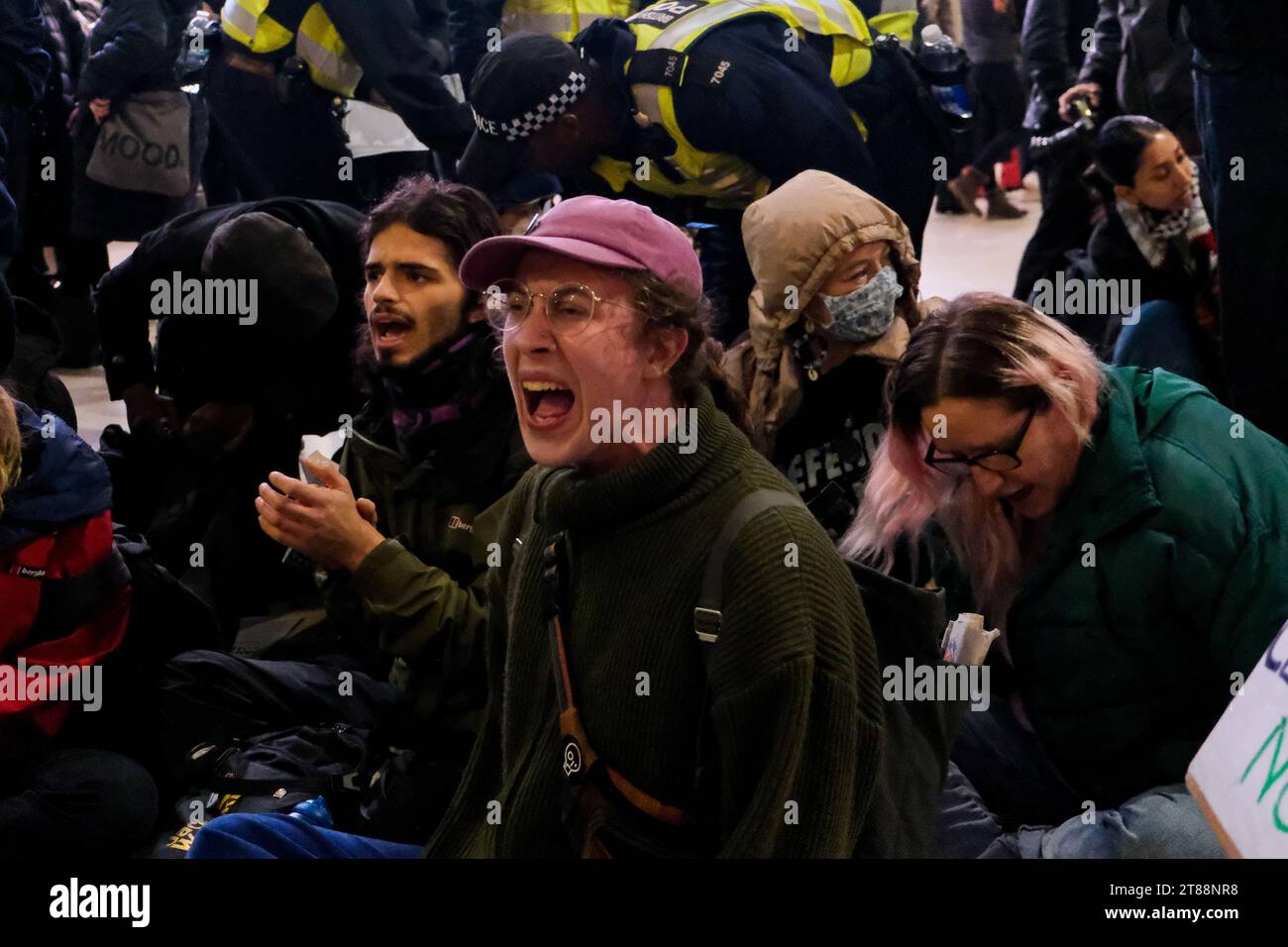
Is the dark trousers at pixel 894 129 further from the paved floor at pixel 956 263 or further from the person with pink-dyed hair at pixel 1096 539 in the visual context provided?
the person with pink-dyed hair at pixel 1096 539

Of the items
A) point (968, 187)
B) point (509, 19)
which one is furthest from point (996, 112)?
point (509, 19)

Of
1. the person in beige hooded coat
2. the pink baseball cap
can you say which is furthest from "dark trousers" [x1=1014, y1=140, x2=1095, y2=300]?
the pink baseball cap

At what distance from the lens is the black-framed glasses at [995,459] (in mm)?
2617

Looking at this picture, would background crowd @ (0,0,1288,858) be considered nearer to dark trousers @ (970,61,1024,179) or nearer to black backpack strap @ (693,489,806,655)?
black backpack strap @ (693,489,806,655)

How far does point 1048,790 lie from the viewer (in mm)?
2891

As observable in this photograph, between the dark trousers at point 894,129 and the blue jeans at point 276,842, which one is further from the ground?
the dark trousers at point 894,129

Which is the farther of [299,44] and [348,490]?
[299,44]

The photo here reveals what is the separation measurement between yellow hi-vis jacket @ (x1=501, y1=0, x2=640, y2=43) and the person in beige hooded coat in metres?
1.75

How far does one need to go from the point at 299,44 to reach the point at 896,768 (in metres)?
3.48

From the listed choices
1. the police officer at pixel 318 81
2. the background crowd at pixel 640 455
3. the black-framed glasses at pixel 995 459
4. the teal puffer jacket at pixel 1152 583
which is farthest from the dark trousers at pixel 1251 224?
the police officer at pixel 318 81

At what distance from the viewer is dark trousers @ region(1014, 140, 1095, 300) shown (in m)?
5.13

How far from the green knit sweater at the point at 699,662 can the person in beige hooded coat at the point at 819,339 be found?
119cm
